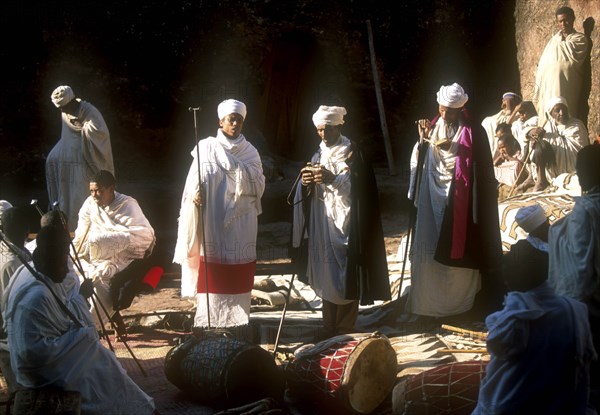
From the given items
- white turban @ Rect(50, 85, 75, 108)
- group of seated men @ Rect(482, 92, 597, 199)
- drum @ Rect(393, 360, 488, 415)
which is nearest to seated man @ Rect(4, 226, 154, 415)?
drum @ Rect(393, 360, 488, 415)

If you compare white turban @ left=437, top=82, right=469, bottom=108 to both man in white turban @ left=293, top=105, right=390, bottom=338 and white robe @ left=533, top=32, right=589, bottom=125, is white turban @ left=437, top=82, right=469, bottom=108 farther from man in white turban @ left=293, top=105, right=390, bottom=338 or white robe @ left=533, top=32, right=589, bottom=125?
white robe @ left=533, top=32, right=589, bottom=125

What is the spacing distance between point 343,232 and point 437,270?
1088mm

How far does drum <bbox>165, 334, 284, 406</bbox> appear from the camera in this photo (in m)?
5.88

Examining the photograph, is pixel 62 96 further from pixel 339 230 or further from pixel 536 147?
pixel 536 147

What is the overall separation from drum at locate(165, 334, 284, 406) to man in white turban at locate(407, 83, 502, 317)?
2.48 metres

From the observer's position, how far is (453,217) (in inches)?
308

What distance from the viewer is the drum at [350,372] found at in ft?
18.8

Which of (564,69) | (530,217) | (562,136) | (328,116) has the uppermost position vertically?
(564,69)

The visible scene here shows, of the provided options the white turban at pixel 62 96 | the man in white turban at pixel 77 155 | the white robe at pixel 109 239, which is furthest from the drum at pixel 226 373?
the white turban at pixel 62 96

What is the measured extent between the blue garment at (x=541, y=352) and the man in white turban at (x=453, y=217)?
12.7 feet

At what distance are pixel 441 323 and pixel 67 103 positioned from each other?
518 cm

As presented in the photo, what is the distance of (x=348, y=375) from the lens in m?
5.69

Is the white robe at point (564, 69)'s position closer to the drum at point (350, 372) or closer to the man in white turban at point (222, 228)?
the man in white turban at point (222, 228)

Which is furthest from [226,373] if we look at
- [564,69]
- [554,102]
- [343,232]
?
[564,69]
